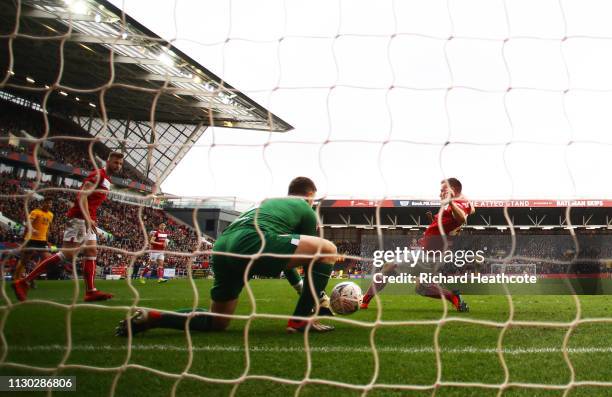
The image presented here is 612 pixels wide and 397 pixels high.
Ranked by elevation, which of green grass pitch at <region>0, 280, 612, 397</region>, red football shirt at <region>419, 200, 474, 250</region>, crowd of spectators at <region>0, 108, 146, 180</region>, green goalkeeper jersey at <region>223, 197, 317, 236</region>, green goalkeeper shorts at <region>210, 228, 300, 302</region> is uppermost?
crowd of spectators at <region>0, 108, 146, 180</region>

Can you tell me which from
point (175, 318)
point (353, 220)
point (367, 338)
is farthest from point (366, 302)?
point (353, 220)

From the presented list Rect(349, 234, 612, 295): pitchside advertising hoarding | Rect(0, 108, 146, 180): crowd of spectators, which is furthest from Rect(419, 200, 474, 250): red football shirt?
Rect(0, 108, 146, 180): crowd of spectators

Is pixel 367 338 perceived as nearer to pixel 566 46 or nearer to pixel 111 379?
pixel 111 379

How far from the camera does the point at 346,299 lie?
14.2 ft

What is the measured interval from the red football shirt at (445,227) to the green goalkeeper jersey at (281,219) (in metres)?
1.73

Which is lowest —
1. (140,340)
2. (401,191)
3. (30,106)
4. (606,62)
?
(140,340)

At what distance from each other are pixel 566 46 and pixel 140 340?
10.5ft

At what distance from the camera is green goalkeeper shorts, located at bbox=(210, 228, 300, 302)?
3.06 metres

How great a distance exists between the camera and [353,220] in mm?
28219

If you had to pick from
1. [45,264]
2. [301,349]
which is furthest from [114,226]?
[301,349]

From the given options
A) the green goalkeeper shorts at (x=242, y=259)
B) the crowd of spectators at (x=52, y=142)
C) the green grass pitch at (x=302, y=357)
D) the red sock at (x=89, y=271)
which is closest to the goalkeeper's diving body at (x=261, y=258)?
the green goalkeeper shorts at (x=242, y=259)

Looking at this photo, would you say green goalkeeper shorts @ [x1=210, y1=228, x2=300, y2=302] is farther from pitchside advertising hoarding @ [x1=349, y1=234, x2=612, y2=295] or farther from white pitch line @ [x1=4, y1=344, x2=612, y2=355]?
pitchside advertising hoarding @ [x1=349, y1=234, x2=612, y2=295]

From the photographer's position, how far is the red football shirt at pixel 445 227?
505 centimetres

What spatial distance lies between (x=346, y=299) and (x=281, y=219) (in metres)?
1.39
